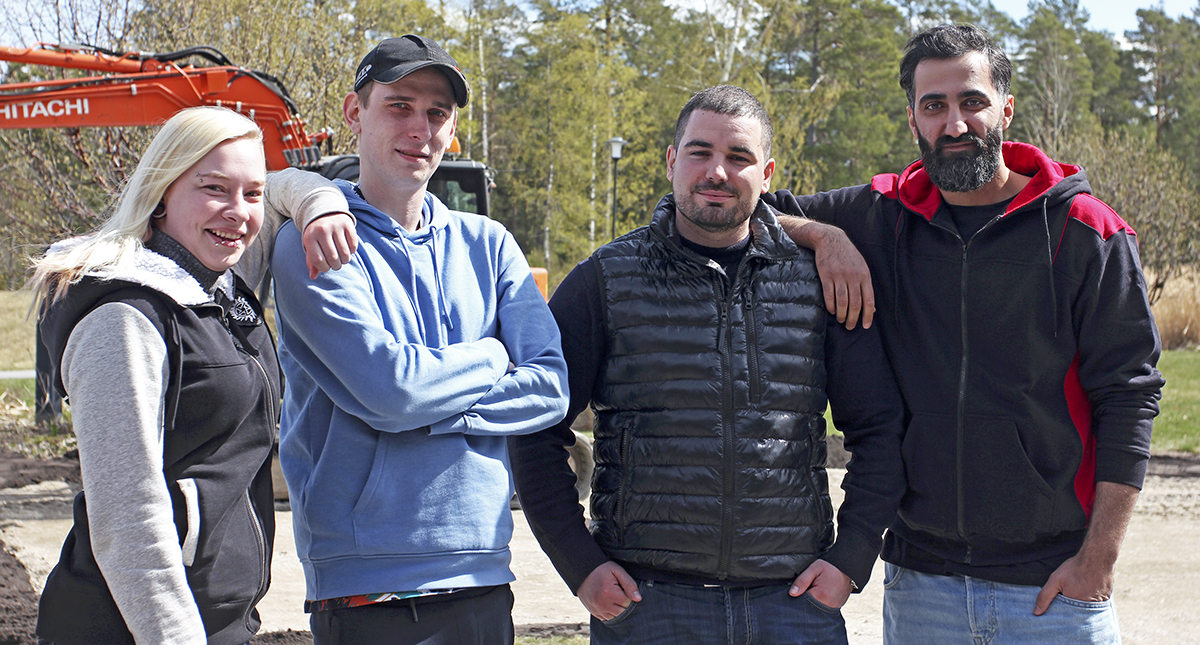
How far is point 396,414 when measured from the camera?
206 centimetres

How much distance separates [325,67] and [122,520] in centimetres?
1077

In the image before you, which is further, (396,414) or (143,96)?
(143,96)

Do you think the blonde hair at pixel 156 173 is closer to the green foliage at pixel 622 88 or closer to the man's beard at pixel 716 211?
the man's beard at pixel 716 211

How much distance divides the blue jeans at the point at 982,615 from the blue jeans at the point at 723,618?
382 millimetres

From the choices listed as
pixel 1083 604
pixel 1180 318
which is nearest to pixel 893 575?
pixel 1083 604

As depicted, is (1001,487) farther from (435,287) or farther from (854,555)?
(435,287)

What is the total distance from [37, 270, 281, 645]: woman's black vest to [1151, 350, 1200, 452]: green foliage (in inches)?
314

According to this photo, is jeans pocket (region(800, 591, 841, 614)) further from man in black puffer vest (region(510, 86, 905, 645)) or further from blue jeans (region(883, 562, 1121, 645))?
blue jeans (region(883, 562, 1121, 645))

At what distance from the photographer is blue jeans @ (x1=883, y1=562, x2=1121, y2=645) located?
252 centimetres

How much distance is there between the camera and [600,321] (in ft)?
8.52

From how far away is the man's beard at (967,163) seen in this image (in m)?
2.64

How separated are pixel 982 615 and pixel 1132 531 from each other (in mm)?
5235

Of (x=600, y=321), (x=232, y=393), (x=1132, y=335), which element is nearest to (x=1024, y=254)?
(x=1132, y=335)

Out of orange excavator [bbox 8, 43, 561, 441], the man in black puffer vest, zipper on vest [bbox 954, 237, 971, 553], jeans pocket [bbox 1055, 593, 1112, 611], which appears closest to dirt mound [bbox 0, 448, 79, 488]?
orange excavator [bbox 8, 43, 561, 441]
